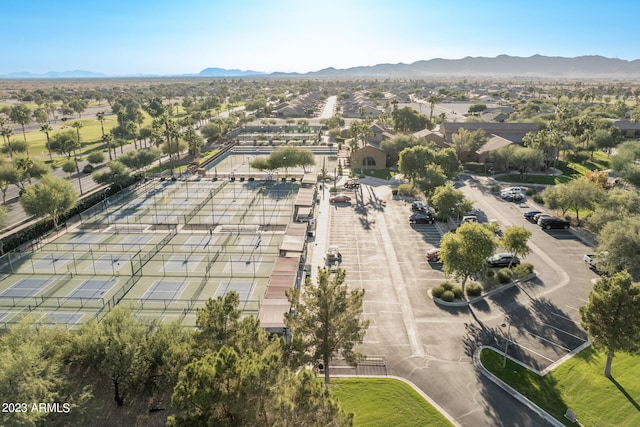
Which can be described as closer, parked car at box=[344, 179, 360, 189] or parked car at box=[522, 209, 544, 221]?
parked car at box=[522, 209, 544, 221]

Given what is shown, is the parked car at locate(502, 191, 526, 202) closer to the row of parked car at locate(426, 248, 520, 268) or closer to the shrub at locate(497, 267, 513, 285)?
the row of parked car at locate(426, 248, 520, 268)

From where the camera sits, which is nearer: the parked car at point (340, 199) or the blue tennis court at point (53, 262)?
the blue tennis court at point (53, 262)

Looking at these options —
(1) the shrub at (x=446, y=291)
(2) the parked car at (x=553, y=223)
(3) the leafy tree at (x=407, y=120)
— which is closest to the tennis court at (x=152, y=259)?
(1) the shrub at (x=446, y=291)

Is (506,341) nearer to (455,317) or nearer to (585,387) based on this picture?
(455,317)

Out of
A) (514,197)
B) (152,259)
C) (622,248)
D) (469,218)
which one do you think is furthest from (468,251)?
(514,197)

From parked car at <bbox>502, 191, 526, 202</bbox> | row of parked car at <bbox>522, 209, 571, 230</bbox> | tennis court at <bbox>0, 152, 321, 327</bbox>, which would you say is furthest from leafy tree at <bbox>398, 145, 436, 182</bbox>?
tennis court at <bbox>0, 152, 321, 327</bbox>

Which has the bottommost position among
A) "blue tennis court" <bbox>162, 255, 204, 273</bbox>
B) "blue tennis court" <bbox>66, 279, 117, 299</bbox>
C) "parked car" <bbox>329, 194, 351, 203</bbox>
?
Result: "blue tennis court" <bbox>66, 279, 117, 299</bbox>

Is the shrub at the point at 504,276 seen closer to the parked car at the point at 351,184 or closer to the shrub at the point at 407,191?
the shrub at the point at 407,191
